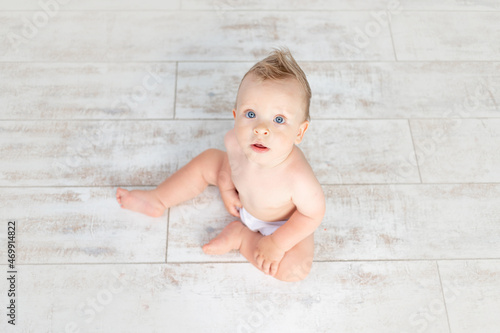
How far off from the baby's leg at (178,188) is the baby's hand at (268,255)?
22cm

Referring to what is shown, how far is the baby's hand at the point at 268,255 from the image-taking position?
1041 mm

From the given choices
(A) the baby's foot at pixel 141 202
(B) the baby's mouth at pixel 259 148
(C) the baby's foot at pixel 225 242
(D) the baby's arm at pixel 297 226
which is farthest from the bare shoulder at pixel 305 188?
(A) the baby's foot at pixel 141 202

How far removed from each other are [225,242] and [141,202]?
251 mm

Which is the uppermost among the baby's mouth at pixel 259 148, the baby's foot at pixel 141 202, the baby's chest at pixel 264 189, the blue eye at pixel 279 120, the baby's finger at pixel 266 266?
the blue eye at pixel 279 120

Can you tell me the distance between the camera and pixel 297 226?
100cm

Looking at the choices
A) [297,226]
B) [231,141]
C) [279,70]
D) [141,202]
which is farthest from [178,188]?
[279,70]

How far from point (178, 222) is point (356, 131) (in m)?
0.59

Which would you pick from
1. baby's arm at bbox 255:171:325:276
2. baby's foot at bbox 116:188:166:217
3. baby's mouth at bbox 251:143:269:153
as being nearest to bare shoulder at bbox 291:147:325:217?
baby's arm at bbox 255:171:325:276

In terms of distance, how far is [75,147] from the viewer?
1.26m

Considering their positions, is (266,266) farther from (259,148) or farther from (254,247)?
(259,148)

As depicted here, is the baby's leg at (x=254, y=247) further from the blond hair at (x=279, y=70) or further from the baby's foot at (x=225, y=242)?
the blond hair at (x=279, y=70)

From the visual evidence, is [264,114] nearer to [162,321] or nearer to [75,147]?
[162,321]

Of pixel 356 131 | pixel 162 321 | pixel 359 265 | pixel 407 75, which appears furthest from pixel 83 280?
pixel 407 75

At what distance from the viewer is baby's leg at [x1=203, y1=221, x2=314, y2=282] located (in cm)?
107
